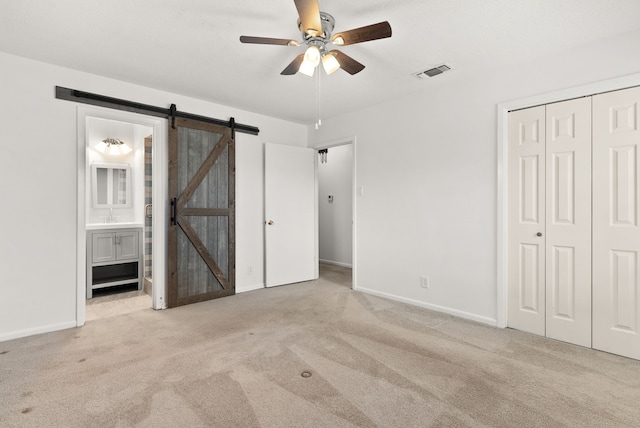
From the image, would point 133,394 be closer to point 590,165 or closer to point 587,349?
point 587,349

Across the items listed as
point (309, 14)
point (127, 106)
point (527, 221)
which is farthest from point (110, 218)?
point (527, 221)

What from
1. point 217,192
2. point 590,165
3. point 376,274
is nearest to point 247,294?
point 217,192

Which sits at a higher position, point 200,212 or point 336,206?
point 336,206

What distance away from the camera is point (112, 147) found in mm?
4891

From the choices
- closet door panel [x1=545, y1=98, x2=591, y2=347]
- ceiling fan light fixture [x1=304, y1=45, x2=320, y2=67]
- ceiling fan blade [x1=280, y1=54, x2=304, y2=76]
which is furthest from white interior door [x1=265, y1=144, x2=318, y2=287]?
closet door panel [x1=545, y1=98, x2=591, y2=347]

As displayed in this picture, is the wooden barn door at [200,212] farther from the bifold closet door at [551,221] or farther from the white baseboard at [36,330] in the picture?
the bifold closet door at [551,221]

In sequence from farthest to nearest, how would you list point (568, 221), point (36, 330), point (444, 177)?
point (444, 177), point (36, 330), point (568, 221)

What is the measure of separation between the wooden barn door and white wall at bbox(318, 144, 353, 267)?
2.76 meters

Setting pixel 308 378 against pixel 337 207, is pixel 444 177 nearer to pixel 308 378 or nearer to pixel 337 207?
pixel 308 378

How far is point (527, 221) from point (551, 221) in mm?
187

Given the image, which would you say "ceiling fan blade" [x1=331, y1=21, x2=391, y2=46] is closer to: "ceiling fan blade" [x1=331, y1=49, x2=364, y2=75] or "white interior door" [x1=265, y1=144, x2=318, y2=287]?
"ceiling fan blade" [x1=331, y1=49, x2=364, y2=75]

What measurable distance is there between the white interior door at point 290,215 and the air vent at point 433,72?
7.17 ft

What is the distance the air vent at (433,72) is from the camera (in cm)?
303

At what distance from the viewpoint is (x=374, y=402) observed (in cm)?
188
